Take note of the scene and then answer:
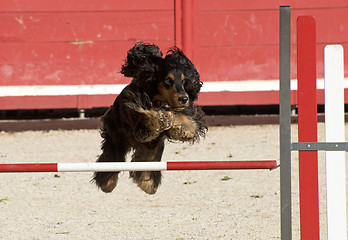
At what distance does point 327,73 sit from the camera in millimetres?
3363

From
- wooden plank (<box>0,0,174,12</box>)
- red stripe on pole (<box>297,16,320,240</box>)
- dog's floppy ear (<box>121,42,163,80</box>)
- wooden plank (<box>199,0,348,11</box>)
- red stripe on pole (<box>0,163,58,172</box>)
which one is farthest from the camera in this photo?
wooden plank (<box>199,0,348,11</box>)

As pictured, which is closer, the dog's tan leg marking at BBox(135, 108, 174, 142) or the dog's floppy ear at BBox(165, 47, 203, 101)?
the dog's tan leg marking at BBox(135, 108, 174, 142)

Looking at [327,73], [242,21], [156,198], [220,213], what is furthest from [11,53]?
[327,73]

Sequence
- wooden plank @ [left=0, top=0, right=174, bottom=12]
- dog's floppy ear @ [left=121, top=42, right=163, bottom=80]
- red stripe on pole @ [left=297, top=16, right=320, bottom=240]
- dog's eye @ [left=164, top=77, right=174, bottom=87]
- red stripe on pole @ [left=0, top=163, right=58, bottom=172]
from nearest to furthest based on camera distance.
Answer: red stripe on pole @ [left=297, top=16, right=320, bottom=240], red stripe on pole @ [left=0, top=163, right=58, bottom=172], dog's eye @ [left=164, top=77, right=174, bottom=87], dog's floppy ear @ [left=121, top=42, right=163, bottom=80], wooden plank @ [left=0, top=0, right=174, bottom=12]

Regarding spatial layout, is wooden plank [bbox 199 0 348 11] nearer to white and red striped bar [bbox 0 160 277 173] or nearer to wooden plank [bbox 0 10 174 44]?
wooden plank [bbox 0 10 174 44]

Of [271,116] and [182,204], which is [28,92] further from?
[182,204]

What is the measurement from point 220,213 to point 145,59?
3.89 feet

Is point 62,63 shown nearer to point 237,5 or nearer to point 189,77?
point 237,5

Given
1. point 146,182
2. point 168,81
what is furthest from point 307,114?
point 146,182

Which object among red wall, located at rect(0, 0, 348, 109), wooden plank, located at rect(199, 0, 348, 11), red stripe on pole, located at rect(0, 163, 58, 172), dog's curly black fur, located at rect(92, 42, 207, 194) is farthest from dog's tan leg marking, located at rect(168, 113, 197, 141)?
wooden plank, located at rect(199, 0, 348, 11)

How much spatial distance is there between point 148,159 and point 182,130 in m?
0.40

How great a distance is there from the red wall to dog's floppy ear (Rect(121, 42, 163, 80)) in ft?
15.2

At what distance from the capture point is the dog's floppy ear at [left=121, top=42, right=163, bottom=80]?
4414 mm

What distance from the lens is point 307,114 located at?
3.23 m
